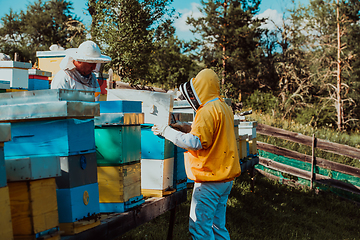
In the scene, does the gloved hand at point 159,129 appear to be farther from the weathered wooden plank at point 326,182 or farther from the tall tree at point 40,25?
the tall tree at point 40,25

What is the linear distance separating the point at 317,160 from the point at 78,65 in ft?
25.2

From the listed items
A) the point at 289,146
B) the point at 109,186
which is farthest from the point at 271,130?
the point at 109,186

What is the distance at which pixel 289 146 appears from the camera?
1007 centimetres

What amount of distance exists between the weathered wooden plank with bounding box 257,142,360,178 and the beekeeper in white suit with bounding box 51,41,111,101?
7.14 meters

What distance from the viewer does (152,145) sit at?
110 inches

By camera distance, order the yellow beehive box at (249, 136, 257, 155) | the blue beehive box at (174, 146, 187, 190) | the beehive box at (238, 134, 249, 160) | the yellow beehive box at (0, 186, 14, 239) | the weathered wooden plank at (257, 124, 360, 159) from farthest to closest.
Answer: the weathered wooden plank at (257, 124, 360, 159) → the yellow beehive box at (249, 136, 257, 155) → the beehive box at (238, 134, 249, 160) → the blue beehive box at (174, 146, 187, 190) → the yellow beehive box at (0, 186, 14, 239)

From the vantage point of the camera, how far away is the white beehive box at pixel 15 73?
3.82 metres

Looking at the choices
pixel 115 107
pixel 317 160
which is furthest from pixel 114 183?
pixel 317 160

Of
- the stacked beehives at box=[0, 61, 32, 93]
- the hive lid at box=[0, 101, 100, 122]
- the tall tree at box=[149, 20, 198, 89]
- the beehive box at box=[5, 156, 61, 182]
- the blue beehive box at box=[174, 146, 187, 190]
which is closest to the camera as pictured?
the beehive box at box=[5, 156, 61, 182]

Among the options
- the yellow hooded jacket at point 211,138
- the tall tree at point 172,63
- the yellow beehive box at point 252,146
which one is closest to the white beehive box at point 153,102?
the yellow hooded jacket at point 211,138

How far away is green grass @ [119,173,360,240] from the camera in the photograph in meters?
4.88

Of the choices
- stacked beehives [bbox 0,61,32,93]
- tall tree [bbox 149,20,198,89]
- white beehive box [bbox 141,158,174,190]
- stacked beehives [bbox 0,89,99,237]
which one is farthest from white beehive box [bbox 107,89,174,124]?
tall tree [bbox 149,20,198,89]

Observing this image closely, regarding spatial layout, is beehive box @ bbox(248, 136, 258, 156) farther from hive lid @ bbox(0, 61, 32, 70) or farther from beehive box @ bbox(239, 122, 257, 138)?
hive lid @ bbox(0, 61, 32, 70)

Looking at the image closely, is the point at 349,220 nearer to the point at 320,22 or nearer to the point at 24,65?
the point at 24,65
